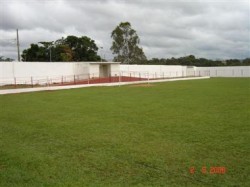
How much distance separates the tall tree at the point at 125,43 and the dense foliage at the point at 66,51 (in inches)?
303

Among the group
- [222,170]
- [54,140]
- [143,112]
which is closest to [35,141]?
[54,140]

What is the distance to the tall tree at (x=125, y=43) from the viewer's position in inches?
2795

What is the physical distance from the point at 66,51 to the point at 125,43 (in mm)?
14806

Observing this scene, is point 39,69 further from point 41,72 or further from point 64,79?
point 64,79

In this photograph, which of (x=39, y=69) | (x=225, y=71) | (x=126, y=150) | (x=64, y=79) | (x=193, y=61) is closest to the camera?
(x=126, y=150)

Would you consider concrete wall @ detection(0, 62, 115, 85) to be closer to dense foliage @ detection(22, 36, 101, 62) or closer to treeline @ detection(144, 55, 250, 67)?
dense foliage @ detection(22, 36, 101, 62)

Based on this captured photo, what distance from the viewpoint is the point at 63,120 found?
37.0 ft

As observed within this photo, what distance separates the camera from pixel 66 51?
62.1 metres

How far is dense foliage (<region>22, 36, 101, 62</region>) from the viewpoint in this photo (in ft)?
201

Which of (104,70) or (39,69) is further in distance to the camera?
(104,70)

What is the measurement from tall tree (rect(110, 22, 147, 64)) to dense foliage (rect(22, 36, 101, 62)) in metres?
7.70

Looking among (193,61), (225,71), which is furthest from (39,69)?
(193,61)
